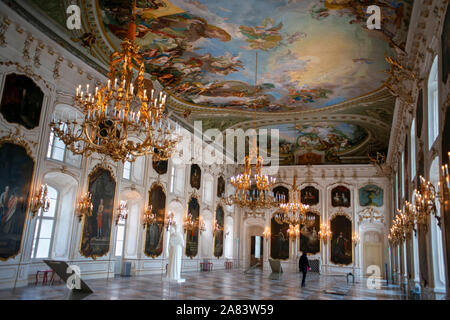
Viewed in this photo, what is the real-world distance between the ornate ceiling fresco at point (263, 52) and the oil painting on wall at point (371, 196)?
5991 millimetres

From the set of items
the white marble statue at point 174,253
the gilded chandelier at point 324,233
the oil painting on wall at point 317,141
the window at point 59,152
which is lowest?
the white marble statue at point 174,253

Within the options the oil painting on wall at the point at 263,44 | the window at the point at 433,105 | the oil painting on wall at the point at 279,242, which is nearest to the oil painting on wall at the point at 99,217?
the oil painting on wall at the point at 263,44

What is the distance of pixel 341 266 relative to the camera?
24.1 metres

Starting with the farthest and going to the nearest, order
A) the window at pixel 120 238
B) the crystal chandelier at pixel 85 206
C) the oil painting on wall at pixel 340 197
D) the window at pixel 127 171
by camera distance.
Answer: the oil painting on wall at pixel 340 197 < the window at pixel 120 238 < the window at pixel 127 171 < the crystal chandelier at pixel 85 206

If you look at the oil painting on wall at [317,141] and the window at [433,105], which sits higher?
the oil painting on wall at [317,141]

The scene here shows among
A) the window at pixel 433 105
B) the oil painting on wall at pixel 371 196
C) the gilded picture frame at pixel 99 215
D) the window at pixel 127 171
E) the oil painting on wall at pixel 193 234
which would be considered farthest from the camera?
the oil painting on wall at pixel 371 196

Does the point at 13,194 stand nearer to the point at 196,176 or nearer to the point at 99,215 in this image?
the point at 99,215

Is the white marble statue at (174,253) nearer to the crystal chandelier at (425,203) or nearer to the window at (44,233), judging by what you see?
the window at (44,233)

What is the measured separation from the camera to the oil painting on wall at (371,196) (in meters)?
24.7

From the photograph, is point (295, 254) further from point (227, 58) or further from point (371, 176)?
point (227, 58)

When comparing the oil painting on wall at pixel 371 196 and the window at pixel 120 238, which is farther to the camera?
the oil painting on wall at pixel 371 196

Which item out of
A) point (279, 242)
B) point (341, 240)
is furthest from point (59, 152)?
point (341, 240)

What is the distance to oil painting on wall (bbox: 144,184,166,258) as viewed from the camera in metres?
16.2

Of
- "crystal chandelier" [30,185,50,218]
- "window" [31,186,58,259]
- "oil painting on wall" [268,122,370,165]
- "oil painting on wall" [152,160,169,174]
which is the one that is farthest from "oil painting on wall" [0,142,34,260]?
"oil painting on wall" [268,122,370,165]
